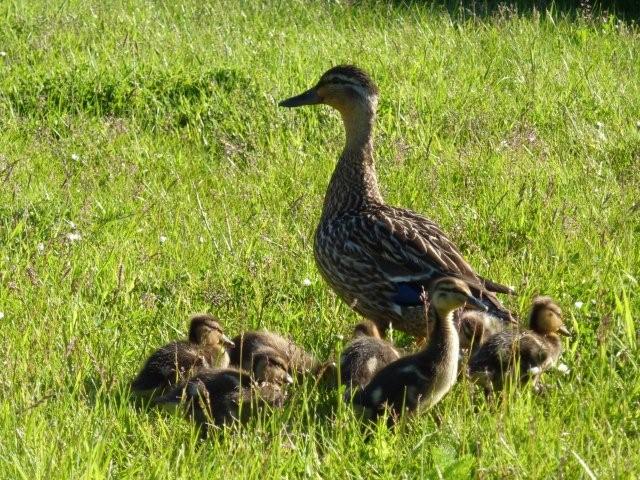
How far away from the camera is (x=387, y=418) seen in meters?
4.74

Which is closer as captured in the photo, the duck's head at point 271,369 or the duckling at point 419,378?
the duckling at point 419,378

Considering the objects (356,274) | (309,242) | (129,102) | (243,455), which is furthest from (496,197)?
(243,455)

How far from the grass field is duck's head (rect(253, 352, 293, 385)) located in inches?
6.2

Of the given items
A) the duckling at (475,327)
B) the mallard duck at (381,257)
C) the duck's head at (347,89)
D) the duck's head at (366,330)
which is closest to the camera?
the duckling at (475,327)

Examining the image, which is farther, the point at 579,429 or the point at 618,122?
the point at 618,122

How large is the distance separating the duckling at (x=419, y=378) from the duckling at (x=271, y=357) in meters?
0.35

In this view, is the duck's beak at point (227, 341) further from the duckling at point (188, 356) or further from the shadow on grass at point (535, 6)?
the shadow on grass at point (535, 6)

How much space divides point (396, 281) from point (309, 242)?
115 centimetres

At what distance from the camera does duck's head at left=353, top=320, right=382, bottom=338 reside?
19.0 ft

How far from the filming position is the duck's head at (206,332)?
5.41 metres

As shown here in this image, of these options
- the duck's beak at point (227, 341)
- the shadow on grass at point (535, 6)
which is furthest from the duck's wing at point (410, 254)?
the shadow on grass at point (535, 6)

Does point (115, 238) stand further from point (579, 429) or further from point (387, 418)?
point (579, 429)

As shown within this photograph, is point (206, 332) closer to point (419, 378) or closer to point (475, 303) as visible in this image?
Result: point (419, 378)

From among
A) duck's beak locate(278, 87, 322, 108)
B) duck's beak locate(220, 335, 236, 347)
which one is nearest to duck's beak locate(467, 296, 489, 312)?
duck's beak locate(220, 335, 236, 347)
